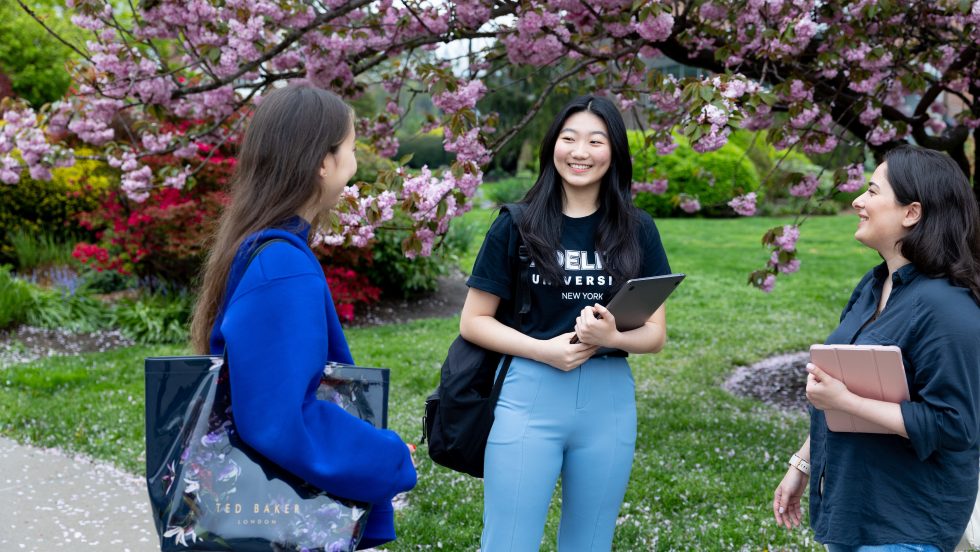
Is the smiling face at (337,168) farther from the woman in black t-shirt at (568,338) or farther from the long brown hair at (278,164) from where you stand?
the woman in black t-shirt at (568,338)

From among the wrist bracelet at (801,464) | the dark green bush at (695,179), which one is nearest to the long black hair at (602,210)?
the wrist bracelet at (801,464)

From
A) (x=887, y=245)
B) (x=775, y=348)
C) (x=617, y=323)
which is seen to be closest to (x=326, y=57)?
(x=617, y=323)

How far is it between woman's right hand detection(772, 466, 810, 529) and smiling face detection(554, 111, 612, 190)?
3.23 ft

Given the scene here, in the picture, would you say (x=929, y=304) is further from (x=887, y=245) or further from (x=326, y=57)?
(x=326, y=57)

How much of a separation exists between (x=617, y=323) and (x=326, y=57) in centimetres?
317

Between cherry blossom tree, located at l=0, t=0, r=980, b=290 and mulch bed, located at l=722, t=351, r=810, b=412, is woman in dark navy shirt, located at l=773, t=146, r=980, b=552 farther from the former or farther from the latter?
mulch bed, located at l=722, t=351, r=810, b=412

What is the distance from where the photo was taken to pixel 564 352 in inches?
93.0

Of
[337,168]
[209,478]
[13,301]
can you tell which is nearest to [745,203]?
[337,168]

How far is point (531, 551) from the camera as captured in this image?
246 cm

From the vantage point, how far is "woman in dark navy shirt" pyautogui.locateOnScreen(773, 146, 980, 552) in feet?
6.63

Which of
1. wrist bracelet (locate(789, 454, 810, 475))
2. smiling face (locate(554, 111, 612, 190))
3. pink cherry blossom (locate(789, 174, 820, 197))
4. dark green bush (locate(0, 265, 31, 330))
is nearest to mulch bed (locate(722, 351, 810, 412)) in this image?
pink cherry blossom (locate(789, 174, 820, 197))

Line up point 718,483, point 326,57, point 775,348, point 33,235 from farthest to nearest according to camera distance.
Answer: point 33,235 < point 775,348 < point 326,57 < point 718,483

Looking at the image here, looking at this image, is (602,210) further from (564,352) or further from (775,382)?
(775,382)

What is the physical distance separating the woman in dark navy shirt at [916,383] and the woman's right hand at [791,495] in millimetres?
206
